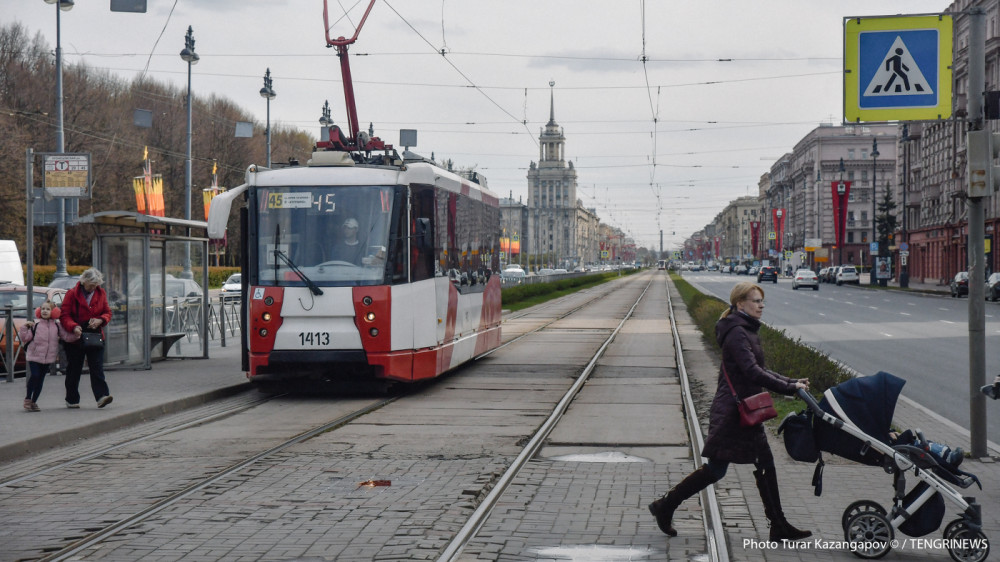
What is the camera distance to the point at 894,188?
122375 millimetres

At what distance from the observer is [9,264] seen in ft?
92.6

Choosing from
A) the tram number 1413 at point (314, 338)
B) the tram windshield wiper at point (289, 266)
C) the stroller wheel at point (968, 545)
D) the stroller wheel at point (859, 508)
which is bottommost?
the stroller wheel at point (968, 545)

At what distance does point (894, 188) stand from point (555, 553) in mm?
124134

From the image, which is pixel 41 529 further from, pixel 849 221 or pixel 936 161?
pixel 849 221

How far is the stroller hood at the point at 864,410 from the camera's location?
6.11m

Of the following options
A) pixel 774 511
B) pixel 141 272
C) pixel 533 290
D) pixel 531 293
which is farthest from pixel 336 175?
pixel 533 290

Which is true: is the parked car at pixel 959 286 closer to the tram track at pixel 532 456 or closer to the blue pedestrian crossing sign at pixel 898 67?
the tram track at pixel 532 456

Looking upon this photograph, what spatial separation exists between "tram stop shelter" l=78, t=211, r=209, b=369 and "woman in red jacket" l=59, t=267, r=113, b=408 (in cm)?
342

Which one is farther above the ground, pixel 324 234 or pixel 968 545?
pixel 324 234

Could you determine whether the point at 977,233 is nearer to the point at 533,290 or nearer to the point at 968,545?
the point at 968,545

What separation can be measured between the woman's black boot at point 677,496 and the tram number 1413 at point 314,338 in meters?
7.74

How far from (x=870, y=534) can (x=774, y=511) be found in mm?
554

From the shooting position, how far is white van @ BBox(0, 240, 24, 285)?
91.7 feet

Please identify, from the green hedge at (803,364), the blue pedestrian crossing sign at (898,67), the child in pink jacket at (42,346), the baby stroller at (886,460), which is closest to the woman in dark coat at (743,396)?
the baby stroller at (886,460)
